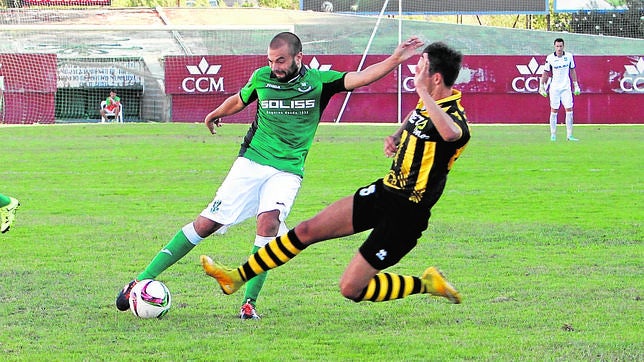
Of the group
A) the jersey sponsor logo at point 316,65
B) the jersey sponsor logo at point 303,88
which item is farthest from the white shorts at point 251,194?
the jersey sponsor logo at point 316,65

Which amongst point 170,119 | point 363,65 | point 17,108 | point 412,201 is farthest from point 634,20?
point 412,201

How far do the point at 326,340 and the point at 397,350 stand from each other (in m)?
0.48

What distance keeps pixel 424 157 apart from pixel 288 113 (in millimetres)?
1462

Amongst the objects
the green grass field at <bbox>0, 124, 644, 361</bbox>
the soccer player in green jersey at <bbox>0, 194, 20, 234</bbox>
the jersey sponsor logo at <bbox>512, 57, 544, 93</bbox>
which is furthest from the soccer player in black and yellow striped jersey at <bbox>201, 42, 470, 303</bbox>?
the jersey sponsor logo at <bbox>512, 57, 544, 93</bbox>

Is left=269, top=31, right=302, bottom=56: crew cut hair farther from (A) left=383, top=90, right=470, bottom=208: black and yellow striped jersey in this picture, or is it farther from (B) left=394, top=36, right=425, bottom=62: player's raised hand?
(A) left=383, top=90, right=470, bottom=208: black and yellow striped jersey

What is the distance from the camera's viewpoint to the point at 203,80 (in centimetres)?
3878

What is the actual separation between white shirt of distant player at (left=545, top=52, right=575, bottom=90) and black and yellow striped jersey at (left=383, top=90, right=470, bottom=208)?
67.4ft

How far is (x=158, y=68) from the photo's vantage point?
44750 mm

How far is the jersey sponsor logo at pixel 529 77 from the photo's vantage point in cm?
3850

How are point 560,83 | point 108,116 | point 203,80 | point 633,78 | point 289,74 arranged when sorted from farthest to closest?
point 108,116 < point 203,80 < point 633,78 < point 560,83 < point 289,74

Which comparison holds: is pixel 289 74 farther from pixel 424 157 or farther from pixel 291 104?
pixel 424 157

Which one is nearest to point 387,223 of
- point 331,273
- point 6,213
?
point 331,273

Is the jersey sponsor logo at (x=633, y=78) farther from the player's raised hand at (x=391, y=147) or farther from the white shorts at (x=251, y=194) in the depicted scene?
the player's raised hand at (x=391, y=147)

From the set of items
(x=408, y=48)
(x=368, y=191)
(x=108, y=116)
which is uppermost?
(x=408, y=48)
